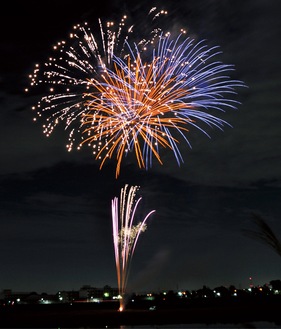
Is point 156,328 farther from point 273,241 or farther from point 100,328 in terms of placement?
point 273,241

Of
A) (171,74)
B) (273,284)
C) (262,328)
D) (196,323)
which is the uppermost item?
(273,284)

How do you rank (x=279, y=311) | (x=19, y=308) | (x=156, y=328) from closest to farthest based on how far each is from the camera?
(x=156, y=328) < (x=279, y=311) < (x=19, y=308)

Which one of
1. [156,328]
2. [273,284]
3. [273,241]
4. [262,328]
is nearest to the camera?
[273,241]

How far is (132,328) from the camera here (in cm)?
3012

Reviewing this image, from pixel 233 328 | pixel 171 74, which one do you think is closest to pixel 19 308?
pixel 233 328

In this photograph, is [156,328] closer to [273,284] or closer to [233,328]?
[233,328]

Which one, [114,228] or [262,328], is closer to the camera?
[262,328]

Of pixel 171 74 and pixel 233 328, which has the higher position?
A: pixel 171 74

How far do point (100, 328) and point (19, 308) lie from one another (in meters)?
27.9

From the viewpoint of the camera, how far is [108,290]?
115188mm

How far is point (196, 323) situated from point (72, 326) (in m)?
8.16

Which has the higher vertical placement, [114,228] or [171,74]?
[171,74]

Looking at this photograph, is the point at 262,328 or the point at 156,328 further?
the point at 156,328

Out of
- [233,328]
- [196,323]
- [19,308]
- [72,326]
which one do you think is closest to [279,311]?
[196,323]
